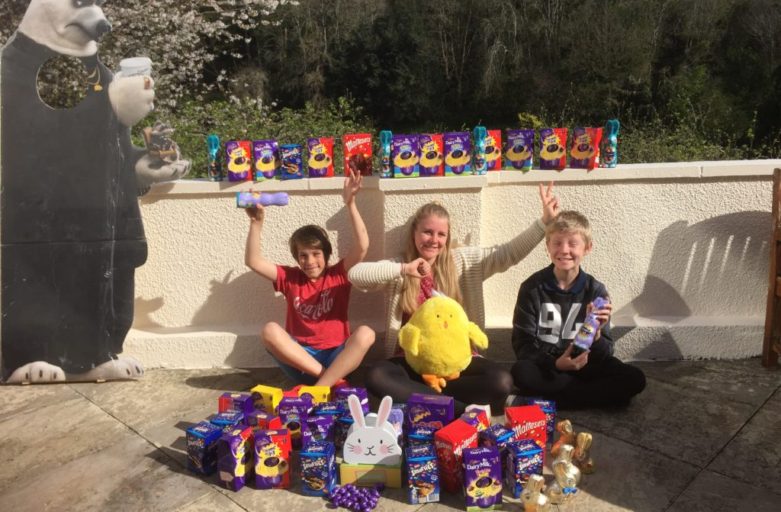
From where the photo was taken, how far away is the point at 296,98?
50.5 feet

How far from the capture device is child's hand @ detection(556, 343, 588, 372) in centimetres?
317

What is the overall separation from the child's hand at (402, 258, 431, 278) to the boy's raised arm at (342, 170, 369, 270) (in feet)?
1.07

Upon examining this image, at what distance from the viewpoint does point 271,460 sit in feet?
8.57

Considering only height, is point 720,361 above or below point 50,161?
below

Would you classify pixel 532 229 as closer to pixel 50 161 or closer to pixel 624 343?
pixel 624 343

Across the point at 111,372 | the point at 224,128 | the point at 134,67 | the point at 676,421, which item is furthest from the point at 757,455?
the point at 224,128

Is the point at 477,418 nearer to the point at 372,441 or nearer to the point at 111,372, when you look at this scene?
the point at 372,441

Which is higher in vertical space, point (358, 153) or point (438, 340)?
point (358, 153)

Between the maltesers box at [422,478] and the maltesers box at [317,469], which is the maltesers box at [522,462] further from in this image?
the maltesers box at [317,469]

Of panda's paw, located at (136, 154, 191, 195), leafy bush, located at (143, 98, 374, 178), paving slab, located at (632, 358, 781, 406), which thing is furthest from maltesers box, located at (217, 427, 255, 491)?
leafy bush, located at (143, 98, 374, 178)

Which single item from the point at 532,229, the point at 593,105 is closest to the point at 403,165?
the point at 532,229

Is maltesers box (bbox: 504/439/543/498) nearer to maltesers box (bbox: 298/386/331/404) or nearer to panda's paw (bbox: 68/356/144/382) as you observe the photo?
maltesers box (bbox: 298/386/331/404)

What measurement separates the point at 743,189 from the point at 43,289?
4.19 metres

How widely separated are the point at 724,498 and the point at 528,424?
2.59ft
